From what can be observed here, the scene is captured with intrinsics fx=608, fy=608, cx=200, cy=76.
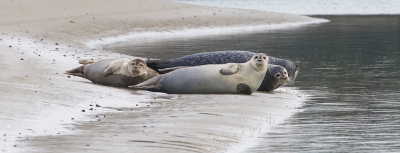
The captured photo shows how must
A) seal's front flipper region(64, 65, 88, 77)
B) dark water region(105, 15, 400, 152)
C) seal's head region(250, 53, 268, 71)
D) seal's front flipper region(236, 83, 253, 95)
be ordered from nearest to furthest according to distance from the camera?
dark water region(105, 15, 400, 152) → seal's front flipper region(236, 83, 253, 95) → seal's head region(250, 53, 268, 71) → seal's front flipper region(64, 65, 88, 77)

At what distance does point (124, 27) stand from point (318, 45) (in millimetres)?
9675

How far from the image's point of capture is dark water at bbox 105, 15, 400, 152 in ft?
18.8

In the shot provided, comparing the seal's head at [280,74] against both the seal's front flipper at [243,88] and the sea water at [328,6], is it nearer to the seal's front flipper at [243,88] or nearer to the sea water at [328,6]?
the seal's front flipper at [243,88]

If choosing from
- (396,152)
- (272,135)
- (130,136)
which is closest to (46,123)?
(130,136)

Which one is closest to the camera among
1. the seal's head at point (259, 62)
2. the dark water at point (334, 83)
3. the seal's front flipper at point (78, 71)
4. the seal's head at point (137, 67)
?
the dark water at point (334, 83)

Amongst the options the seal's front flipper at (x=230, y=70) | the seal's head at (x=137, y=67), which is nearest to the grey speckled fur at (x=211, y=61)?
the seal's head at (x=137, y=67)

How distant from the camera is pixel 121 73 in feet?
31.3

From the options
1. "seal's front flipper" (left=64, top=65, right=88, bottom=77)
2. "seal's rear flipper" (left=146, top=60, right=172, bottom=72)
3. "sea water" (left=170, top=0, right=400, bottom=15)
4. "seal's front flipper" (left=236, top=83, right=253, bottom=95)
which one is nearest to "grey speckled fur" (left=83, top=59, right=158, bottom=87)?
"seal's front flipper" (left=64, top=65, right=88, bottom=77)

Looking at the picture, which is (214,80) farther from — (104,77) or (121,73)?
(104,77)

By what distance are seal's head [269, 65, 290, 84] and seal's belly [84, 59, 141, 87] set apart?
7.09ft

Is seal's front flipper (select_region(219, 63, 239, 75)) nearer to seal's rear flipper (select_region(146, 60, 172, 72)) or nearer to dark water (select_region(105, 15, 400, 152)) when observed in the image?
dark water (select_region(105, 15, 400, 152))

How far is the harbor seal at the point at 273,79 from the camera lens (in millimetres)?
9492

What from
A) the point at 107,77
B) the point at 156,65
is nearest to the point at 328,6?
the point at 156,65

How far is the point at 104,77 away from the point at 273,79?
266cm
